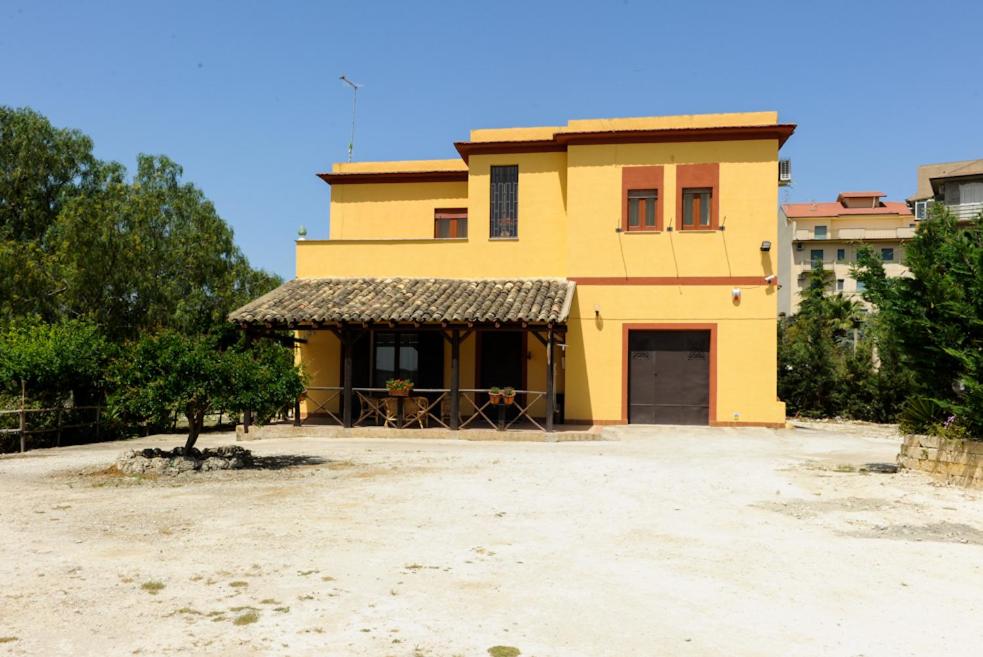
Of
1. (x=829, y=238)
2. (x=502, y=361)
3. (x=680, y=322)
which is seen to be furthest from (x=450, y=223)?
(x=829, y=238)

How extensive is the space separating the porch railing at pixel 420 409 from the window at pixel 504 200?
4.39 m

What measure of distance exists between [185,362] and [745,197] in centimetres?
1371

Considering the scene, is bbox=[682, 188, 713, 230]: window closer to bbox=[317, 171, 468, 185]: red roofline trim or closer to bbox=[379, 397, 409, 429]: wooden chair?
bbox=[317, 171, 468, 185]: red roofline trim

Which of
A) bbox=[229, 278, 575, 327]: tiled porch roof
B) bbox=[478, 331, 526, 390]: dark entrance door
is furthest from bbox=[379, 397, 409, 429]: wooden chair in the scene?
bbox=[478, 331, 526, 390]: dark entrance door

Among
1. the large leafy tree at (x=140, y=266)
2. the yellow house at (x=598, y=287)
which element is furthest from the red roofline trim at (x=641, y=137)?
the large leafy tree at (x=140, y=266)

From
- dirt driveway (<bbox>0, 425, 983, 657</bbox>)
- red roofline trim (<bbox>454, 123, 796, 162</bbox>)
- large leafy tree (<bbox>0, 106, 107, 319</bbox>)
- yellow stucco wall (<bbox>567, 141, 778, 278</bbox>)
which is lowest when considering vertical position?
dirt driveway (<bbox>0, 425, 983, 657</bbox>)

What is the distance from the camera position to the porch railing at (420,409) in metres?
17.8

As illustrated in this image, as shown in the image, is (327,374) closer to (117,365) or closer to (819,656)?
(117,365)

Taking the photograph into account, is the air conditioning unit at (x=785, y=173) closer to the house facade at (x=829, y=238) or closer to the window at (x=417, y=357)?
the window at (x=417, y=357)

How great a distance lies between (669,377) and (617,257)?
3.24 meters

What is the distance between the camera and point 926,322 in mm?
11836

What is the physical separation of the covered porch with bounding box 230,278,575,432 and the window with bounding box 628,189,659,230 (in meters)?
2.26

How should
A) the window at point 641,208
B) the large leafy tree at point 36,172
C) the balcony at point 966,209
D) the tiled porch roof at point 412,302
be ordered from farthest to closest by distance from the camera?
the balcony at point 966,209, the large leafy tree at point 36,172, the window at point 641,208, the tiled porch roof at point 412,302

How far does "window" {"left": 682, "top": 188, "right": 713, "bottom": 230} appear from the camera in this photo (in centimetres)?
1978
